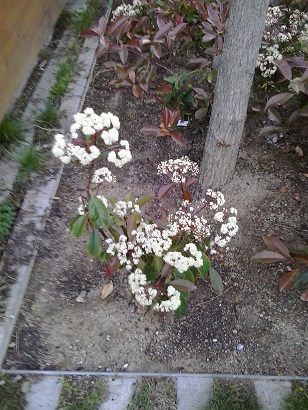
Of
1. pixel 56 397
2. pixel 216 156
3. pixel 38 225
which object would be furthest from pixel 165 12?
pixel 56 397

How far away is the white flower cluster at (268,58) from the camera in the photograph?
2.52m

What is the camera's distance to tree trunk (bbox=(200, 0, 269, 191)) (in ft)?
6.46

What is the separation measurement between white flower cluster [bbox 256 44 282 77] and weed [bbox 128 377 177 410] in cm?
174

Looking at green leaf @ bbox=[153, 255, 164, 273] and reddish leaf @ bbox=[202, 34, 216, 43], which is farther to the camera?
reddish leaf @ bbox=[202, 34, 216, 43]

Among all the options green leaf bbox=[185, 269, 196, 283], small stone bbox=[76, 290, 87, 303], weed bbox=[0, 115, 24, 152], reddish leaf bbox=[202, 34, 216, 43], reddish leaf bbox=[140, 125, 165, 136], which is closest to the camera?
green leaf bbox=[185, 269, 196, 283]

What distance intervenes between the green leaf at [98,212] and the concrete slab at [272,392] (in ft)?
3.06

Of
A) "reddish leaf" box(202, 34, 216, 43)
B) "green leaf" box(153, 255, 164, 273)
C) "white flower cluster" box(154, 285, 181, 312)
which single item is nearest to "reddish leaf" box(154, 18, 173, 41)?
"reddish leaf" box(202, 34, 216, 43)

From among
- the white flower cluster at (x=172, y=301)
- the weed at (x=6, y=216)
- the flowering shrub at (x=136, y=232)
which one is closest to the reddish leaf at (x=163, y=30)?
the flowering shrub at (x=136, y=232)

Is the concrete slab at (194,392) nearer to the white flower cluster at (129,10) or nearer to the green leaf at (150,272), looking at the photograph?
the green leaf at (150,272)

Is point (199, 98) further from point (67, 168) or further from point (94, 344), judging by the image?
point (94, 344)

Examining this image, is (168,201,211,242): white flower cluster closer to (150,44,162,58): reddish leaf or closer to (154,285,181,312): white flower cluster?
(154,285,181,312): white flower cluster

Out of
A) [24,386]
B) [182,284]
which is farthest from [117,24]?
[24,386]

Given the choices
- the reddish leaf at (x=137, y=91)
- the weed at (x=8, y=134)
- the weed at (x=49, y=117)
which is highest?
the reddish leaf at (x=137, y=91)

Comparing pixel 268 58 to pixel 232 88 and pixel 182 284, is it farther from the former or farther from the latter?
pixel 182 284
